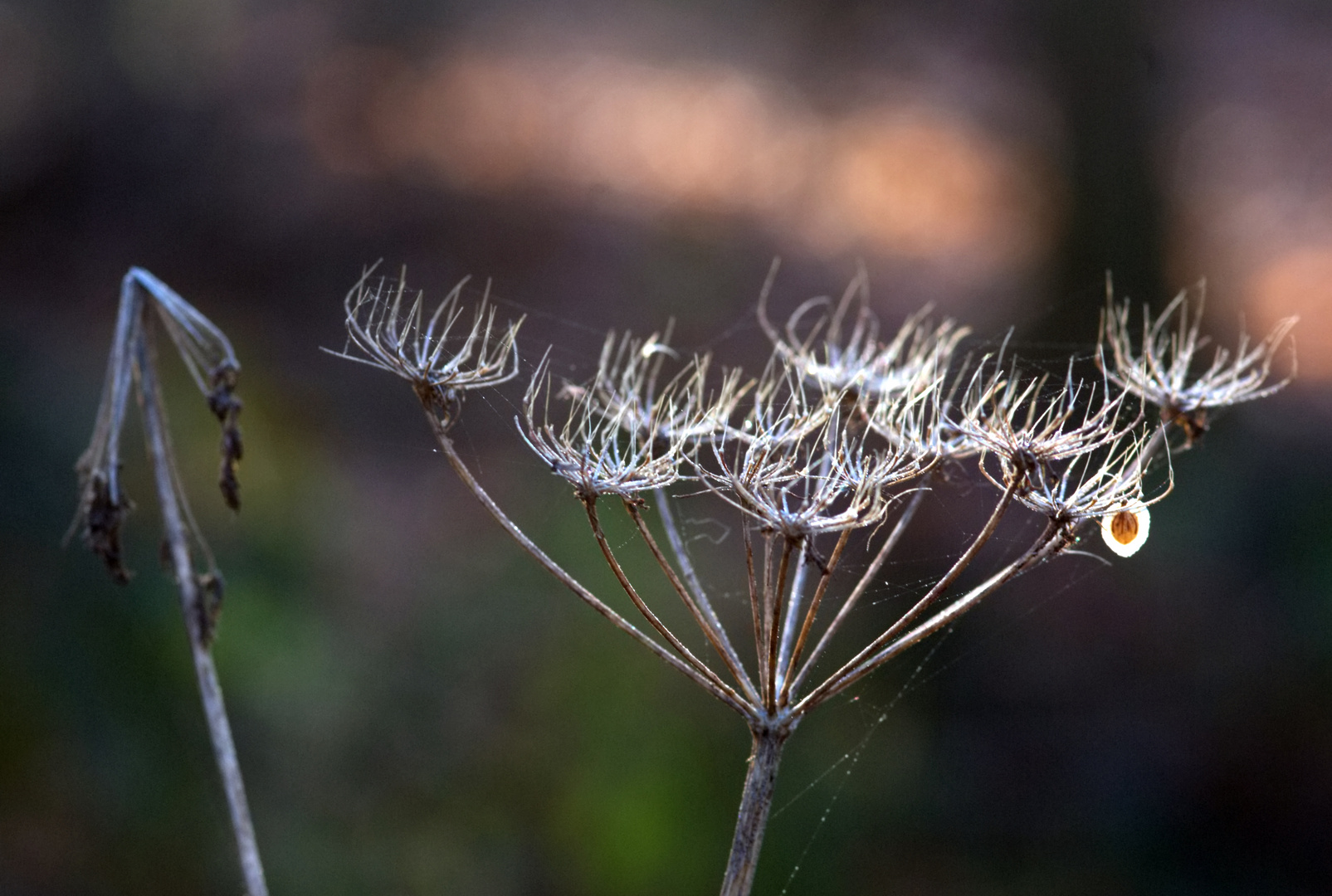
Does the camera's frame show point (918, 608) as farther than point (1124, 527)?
No

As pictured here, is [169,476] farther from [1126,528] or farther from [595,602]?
[1126,528]

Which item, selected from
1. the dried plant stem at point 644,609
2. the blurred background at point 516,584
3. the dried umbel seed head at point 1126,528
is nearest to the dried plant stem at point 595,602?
the dried plant stem at point 644,609

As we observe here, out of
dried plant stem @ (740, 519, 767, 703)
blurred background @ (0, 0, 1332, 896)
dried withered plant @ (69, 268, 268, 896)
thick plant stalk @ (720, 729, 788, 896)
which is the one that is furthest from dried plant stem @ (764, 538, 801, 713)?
blurred background @ (0, 0, 1332, 896)

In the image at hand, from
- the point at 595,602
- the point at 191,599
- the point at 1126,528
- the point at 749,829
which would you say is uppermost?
the point at 1126,528

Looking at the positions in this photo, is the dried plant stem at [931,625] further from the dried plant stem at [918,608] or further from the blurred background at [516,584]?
the blurred background at [516,584]

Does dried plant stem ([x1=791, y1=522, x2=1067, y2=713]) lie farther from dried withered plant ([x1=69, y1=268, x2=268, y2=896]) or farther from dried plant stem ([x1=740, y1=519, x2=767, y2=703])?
dried withered plant ([x1=69, y1=268, x2=268, y2=896])

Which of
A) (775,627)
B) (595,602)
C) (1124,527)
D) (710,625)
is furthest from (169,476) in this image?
(1124,527)
